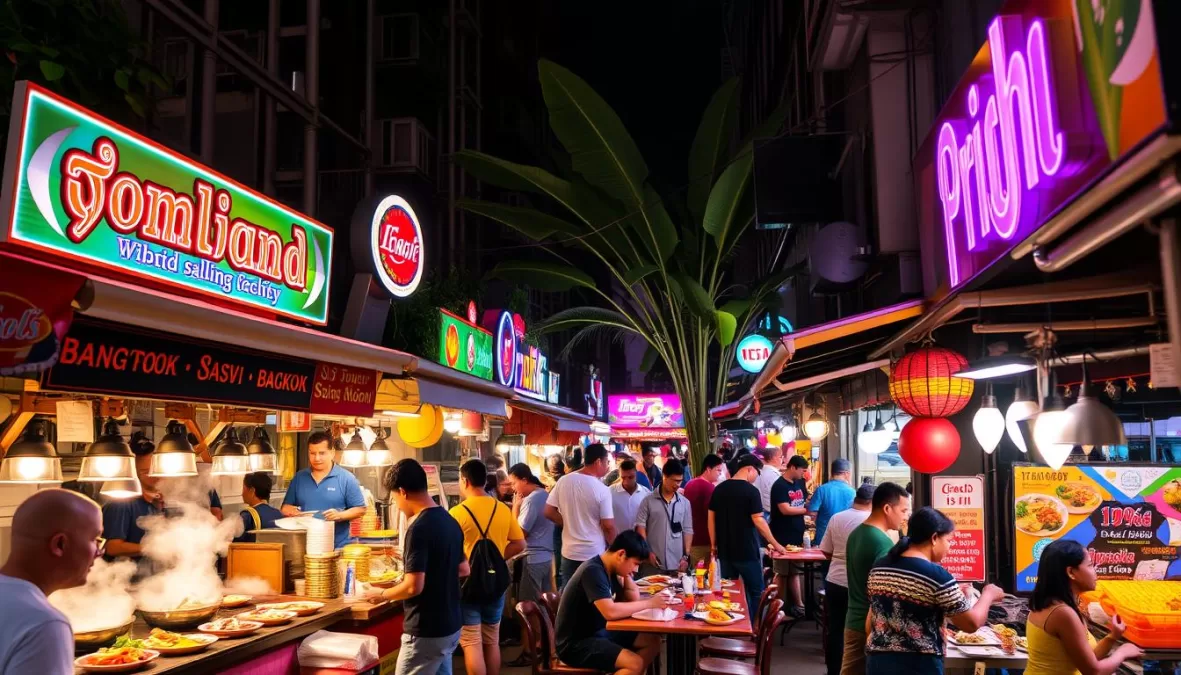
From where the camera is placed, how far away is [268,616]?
6.41m

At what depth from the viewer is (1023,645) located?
6137 mm

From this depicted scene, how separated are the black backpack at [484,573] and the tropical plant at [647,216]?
4474mm

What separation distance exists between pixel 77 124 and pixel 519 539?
16.8ft

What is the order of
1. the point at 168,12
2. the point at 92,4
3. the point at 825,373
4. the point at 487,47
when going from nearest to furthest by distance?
the point at 92,4 < the point at 168,12 < the point at 825,373 < the point at 487,47

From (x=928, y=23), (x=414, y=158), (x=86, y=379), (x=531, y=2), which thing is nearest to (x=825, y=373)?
(x=928, y=23)

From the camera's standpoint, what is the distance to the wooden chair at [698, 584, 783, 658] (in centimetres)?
762

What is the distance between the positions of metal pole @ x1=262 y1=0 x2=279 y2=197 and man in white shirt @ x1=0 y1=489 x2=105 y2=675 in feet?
25.8

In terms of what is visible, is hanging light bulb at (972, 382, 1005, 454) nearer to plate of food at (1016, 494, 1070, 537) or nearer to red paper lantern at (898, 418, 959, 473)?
red paper lantern at (898, 418, 959, 473)

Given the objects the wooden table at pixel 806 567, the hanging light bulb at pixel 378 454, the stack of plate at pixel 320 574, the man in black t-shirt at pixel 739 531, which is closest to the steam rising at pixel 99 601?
the stack of plate at pixel 320 574

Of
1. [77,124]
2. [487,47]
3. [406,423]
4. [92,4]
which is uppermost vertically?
[487,47]

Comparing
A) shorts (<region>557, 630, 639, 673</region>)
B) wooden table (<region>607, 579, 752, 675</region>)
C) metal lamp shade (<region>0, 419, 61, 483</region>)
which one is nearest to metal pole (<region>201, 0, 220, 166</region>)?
metal lamp shade (<region>0, 419, 61, 483</region>)

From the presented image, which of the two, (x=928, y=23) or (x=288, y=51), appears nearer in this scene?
(x=928, y=23)

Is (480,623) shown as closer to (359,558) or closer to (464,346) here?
(359,558)

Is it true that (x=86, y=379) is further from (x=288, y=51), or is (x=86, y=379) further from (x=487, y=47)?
(x=487, y=47)
